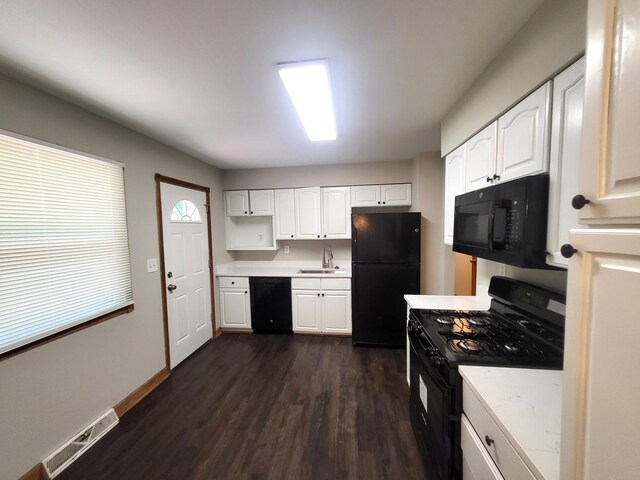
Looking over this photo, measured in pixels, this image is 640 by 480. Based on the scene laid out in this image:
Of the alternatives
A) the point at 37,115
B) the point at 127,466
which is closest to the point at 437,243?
the point at 127,466

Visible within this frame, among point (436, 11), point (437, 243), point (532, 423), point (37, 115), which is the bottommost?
point (532, 423)

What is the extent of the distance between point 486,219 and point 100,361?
9.31 ft

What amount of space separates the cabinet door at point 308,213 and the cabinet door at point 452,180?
1.79m

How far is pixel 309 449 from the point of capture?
1612 millimetres

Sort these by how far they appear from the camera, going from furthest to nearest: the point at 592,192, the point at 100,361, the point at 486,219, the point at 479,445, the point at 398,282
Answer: the point at 398,282
the point at 100,361
the point at 486,219
the point at 479,445
the point at 592,192

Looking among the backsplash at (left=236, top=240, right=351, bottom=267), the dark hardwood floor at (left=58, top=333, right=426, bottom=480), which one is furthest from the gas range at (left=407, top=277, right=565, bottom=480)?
the backsplash at (left=236, top=240, right=351, bottom=267)

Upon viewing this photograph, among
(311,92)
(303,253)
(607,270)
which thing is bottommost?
(303,253)

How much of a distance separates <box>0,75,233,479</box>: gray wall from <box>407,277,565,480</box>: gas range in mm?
2327

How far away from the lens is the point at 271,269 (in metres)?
3.68

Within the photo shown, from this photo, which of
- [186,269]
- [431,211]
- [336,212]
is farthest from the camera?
[336,212]

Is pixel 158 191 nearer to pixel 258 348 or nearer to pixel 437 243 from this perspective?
pixel 258 348

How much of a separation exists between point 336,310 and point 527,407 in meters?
2.41

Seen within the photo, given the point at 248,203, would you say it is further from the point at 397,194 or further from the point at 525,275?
the point at 525,275

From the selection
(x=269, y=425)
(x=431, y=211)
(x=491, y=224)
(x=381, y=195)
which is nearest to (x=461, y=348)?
(x=491, y=224)
